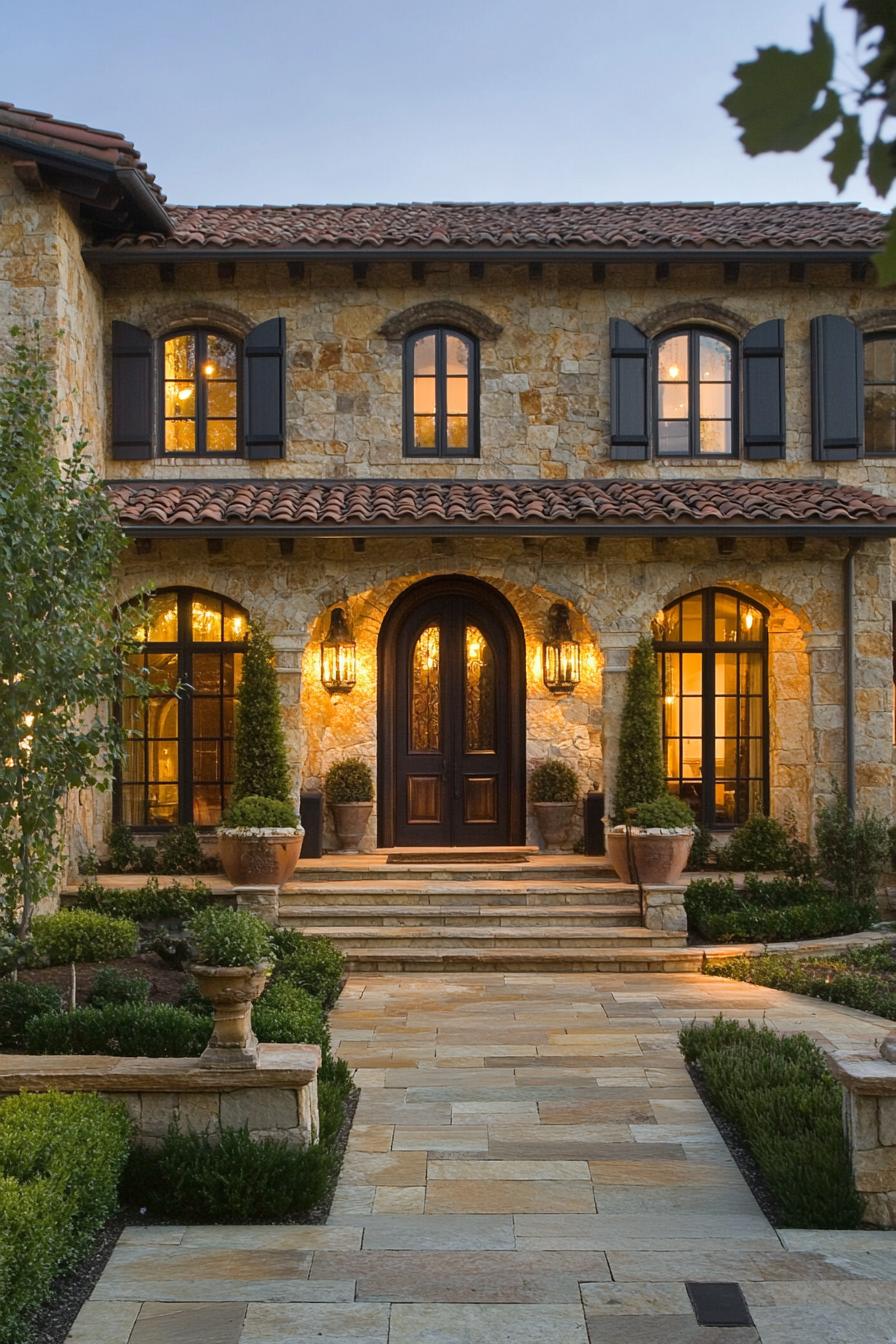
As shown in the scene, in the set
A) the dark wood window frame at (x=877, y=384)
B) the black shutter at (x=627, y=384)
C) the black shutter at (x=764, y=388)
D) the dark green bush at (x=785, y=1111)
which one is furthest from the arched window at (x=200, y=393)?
the dark green bush at (x=785, y=1111)

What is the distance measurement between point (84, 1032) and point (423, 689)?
726 cm

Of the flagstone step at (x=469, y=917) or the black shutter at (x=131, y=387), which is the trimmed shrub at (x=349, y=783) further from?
the black shutter at (x=131, y=387)

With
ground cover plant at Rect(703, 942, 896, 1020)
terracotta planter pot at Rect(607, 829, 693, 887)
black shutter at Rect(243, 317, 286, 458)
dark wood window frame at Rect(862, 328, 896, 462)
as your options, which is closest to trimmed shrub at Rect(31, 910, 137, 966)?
terracotta planter pot at Rect(607, 829, 693, 887)

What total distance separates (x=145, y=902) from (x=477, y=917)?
293 centimetres

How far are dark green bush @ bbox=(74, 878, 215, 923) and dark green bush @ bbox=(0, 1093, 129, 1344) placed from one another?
18.0 ft

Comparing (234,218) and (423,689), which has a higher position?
(234,218)

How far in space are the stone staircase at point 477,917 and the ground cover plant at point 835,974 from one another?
1.83 feet

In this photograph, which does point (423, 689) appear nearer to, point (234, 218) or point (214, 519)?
point (214, 519)

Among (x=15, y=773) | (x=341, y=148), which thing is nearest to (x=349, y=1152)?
(x=15, y=773)

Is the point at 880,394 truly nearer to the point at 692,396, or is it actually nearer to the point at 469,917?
the point at 692,396

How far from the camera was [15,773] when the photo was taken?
22.2 ft

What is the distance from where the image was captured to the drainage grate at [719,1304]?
173 inches

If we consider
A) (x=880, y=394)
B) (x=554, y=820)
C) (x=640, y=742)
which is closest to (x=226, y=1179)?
(x=640, y=742)

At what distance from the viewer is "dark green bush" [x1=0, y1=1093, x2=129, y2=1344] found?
4.27 m
